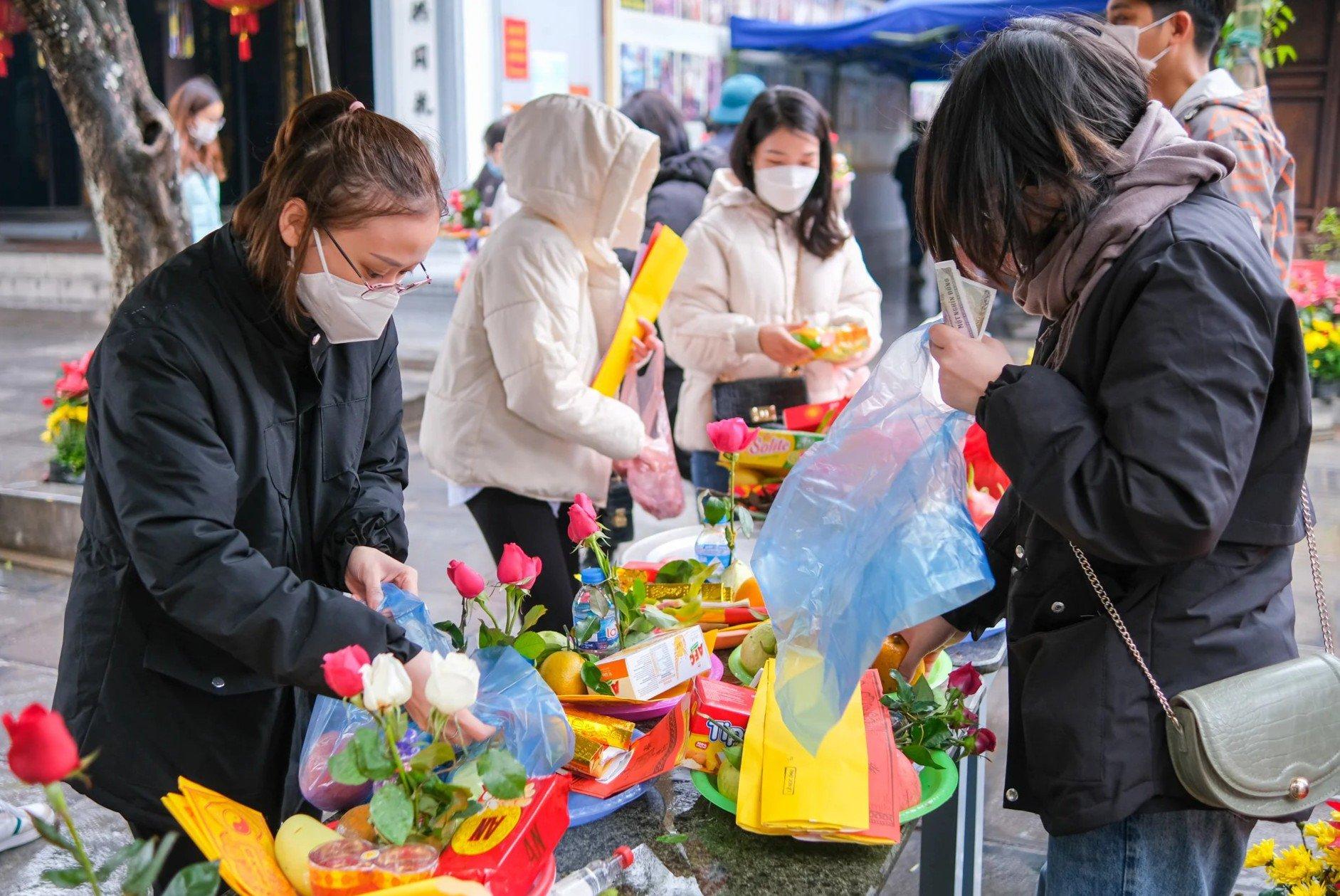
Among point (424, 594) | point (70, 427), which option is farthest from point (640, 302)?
point (70, 427)

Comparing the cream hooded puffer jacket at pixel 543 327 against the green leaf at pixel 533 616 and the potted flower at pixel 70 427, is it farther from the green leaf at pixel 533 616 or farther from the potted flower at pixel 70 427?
the potted flower at pixel 70 427

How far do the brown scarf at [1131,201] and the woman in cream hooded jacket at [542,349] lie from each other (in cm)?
143

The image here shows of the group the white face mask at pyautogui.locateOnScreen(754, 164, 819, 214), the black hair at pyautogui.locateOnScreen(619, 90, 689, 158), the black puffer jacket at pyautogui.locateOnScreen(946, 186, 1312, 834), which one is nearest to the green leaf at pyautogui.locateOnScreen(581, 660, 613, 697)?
the black puffer jacket at pyautogui.locateOnScreen(946, 186, 1312, 834)

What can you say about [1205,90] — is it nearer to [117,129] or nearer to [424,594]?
[424,594]

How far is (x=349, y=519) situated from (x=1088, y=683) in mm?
1026

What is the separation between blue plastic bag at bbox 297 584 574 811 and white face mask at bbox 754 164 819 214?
2.01m

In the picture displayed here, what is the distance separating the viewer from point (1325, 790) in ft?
4.36

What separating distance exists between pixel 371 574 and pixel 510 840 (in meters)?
0.54

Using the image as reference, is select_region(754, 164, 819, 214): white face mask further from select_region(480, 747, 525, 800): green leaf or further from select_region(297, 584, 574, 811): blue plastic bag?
select_region(480, 747, 525, 800): green leaf

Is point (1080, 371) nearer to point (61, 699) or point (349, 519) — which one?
point (349, 519)

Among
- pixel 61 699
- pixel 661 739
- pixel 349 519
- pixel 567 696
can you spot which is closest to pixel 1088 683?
pixel 661 739

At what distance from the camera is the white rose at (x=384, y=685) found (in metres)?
1.07

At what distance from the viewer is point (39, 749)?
815 millimetres

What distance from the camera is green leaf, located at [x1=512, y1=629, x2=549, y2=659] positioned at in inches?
62.7
